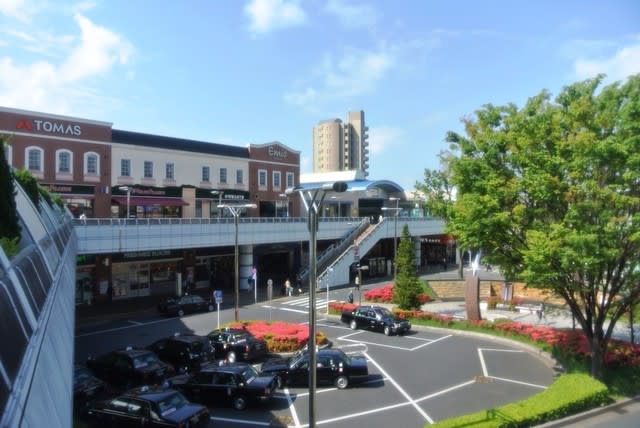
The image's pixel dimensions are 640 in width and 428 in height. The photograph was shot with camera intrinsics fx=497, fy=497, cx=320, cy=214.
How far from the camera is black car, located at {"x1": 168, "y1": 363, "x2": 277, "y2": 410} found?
16375mm

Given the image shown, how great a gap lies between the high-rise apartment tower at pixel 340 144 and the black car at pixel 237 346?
130 m

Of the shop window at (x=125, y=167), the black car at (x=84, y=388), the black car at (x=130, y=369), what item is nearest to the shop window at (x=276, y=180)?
the shop window at (x=125, y=167)

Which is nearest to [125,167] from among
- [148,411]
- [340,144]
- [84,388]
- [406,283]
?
[406,283]

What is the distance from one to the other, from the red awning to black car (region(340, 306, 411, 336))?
884 inches

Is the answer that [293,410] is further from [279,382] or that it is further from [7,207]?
[7,207]

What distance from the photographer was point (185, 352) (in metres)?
21.7

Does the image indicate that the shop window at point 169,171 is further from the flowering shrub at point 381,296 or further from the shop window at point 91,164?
the flowering shrub at point 381,296

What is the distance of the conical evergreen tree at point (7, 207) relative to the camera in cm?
1073

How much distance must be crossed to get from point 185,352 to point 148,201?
81.5 feet

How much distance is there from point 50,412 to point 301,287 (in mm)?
41780

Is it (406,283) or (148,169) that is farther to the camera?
(148,169)

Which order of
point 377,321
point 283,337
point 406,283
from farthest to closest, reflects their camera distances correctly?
point 406,283, point 377,321, point 283,337

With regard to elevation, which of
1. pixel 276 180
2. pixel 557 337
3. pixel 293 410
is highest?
pixel 276 180

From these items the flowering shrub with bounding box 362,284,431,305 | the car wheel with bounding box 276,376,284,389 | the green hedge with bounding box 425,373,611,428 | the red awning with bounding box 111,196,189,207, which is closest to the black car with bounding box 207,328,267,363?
the car wheel with bounding box 276,376,284,389
